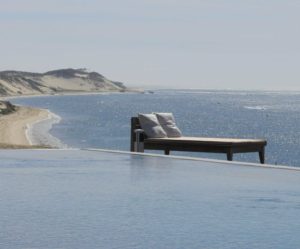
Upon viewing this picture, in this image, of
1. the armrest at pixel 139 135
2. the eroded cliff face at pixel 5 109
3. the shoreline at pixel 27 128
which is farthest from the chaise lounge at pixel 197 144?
the eroded cliff face at pixel 5 109

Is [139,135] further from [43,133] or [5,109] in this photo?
[5,109]

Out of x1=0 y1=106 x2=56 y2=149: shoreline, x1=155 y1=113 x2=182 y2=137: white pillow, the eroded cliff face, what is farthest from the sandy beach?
x1=155 y1=113 x2=182 y2=137: white pillow

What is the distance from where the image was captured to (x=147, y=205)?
6.52m

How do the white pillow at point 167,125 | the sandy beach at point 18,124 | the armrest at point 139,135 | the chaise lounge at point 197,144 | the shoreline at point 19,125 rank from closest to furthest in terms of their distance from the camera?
the chaise lounge at point 197,144 < the armrest at point 139,135 < the white pillow at point 167,125 < the shoreline at point 19,125 < the sandy beach at point 18,124

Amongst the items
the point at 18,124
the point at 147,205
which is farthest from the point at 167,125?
the point at 18,124

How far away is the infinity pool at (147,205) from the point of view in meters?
4.94

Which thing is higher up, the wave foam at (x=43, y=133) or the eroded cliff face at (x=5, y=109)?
the eroded cliff face at (x=5, y=109)

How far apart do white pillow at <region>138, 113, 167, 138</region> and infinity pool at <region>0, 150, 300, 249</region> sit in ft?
5.91

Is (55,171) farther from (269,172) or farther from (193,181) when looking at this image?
(269,172)

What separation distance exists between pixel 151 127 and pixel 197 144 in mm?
953

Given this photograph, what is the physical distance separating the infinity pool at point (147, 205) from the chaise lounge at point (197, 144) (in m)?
1.20

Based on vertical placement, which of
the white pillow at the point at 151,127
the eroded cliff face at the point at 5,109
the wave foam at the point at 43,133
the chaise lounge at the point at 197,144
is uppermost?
the white pillow at the point at 151,127

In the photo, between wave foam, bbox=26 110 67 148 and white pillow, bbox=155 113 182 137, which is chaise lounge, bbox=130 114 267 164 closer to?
white pillow, bbox=155 113 182 137

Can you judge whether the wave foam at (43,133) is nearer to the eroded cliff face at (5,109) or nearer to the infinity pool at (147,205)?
the eroded cliff face at (5,109)
